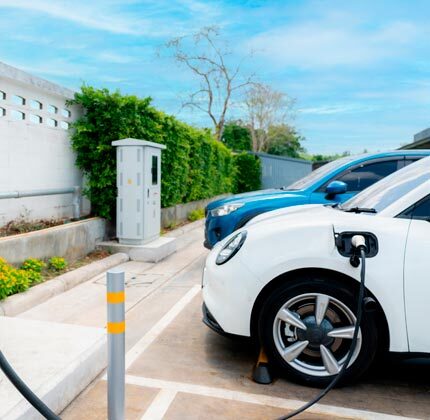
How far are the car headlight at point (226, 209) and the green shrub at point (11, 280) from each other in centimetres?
262

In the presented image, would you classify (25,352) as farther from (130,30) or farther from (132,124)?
(130,30)

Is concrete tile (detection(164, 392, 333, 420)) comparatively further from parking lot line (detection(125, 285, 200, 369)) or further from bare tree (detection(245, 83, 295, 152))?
bare tree (detection(245, 83, 295, 152))

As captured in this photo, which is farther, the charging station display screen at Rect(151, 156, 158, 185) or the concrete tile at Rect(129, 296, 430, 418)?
the charging station display screen at Rect(151, 156, 158, 185)

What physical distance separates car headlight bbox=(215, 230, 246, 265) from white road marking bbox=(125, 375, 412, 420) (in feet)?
2.83

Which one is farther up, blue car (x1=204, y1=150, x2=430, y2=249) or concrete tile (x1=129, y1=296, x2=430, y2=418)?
blue car (x1=204, y1=150, x2=430, y2=249)

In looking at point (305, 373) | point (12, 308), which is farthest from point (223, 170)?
point (305, 373)

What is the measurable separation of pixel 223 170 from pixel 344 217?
13956 millimetres

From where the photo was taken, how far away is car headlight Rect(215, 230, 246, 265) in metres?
3.03

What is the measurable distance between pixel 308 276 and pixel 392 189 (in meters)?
0.99

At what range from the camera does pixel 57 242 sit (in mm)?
5770

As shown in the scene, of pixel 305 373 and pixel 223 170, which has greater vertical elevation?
pixel 223 170

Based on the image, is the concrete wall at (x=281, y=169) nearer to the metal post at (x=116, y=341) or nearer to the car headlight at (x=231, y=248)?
the car headlight at (x=231, y=248)

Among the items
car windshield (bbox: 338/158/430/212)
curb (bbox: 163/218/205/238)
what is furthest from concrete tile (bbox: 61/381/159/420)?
curb (bbox: 163/218/205/238)

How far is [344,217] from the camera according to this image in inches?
116
